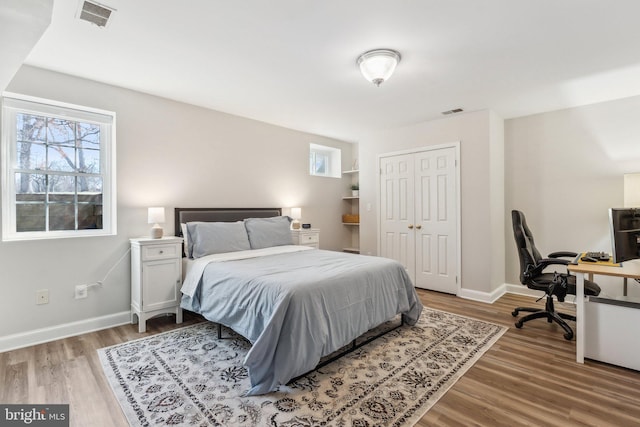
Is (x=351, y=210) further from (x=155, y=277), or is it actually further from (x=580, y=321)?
(x=580, y=321)

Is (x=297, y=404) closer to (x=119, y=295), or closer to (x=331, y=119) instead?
(x=119, y=295)

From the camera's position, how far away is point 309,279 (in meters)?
2.29

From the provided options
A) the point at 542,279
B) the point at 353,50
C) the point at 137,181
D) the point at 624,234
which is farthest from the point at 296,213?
the point at 624,234

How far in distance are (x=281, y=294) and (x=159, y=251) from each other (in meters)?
1.74

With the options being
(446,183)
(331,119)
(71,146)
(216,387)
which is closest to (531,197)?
(446,183)

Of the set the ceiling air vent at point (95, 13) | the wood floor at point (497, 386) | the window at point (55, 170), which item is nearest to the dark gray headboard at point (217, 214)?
the window at point (55, 170)

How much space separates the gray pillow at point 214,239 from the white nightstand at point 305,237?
1023 mm

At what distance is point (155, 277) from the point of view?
3104mm

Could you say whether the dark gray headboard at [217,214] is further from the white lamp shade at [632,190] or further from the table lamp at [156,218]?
the white lamp shade at [632,190]

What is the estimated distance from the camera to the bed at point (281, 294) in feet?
6.57

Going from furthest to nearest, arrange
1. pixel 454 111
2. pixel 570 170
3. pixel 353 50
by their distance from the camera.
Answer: pixel 454 111
pixel 570 170
pixel 353 50

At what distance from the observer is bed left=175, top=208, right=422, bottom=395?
6.57 ft

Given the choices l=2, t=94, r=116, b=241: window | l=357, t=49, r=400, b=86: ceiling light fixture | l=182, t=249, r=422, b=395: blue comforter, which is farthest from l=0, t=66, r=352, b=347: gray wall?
l=357, t=49, r=400, b=86: ceiling light fixture

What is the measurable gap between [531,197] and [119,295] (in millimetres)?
5226
